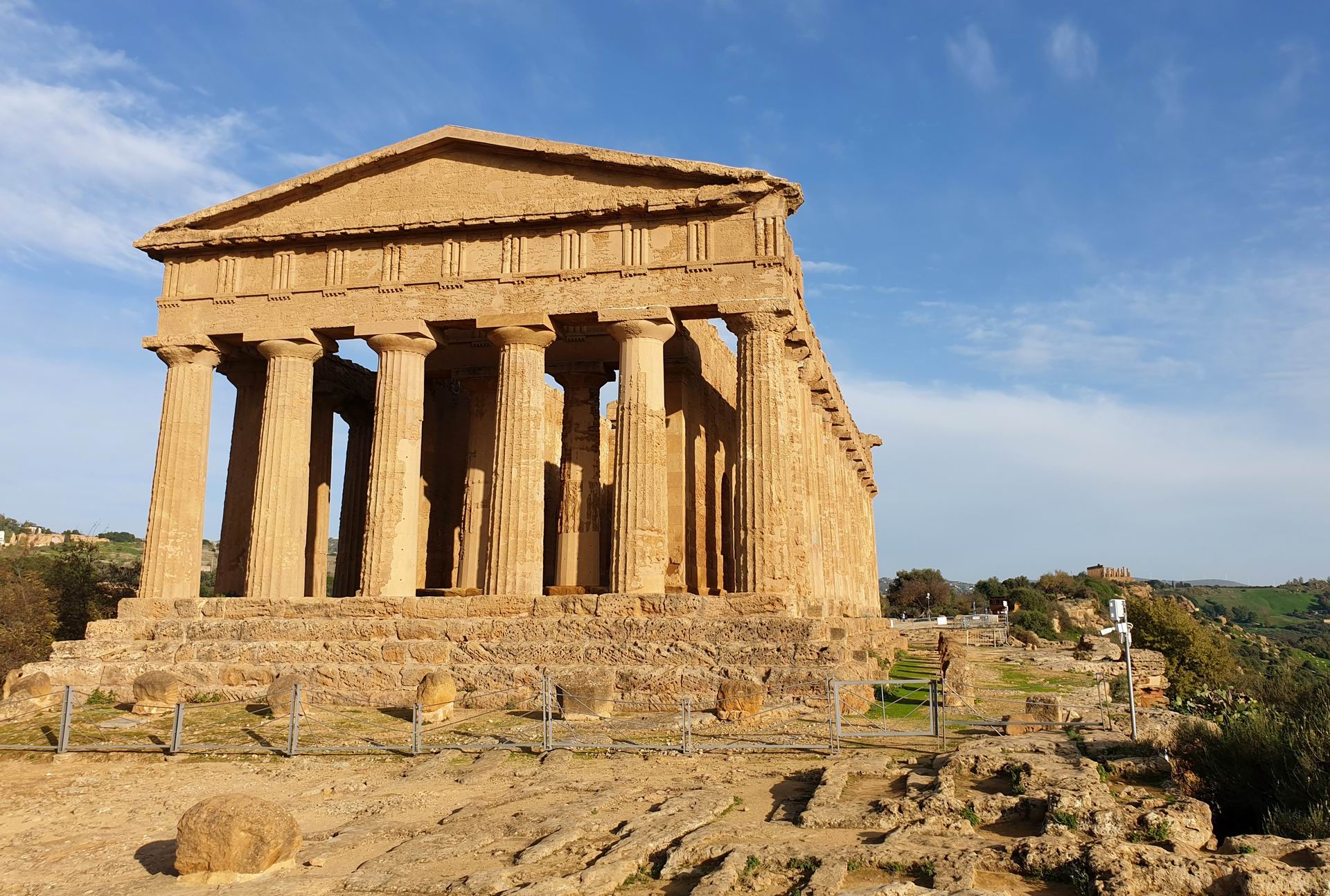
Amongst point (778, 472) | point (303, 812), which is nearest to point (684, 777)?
point (303, 812)

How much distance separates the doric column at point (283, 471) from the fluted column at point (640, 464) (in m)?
7.08

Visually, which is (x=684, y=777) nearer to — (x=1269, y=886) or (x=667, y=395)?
(x=1269, y=886)

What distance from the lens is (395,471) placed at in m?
20.5

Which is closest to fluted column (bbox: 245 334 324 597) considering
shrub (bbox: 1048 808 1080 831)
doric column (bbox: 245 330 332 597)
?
doric column (bbox: 245 330 332 597)

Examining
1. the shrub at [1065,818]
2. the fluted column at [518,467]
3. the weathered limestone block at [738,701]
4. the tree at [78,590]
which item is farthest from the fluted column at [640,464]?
the tree at [78,590]

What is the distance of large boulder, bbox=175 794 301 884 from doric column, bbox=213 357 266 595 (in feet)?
56.0

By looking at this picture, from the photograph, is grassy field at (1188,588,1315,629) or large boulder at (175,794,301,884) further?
grassy field at (1188,588,1315,629)

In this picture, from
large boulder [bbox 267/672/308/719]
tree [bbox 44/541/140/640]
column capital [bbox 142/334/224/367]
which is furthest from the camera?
tree [bbox 44/541/140/640]

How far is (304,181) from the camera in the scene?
21.6 m

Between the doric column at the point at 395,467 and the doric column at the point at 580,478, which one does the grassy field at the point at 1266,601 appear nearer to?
the doric column at the point at 580,478

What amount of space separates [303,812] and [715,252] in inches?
529

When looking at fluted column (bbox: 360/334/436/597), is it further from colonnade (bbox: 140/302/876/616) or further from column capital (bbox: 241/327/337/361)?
column capital (bbox: 241/327/337/361)

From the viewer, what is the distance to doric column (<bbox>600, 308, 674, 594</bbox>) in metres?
18.8

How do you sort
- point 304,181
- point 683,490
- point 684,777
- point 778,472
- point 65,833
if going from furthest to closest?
1. point 683,490
2. point 304,181
3. point 778,472
4. point 684,777
5. point 65,833
